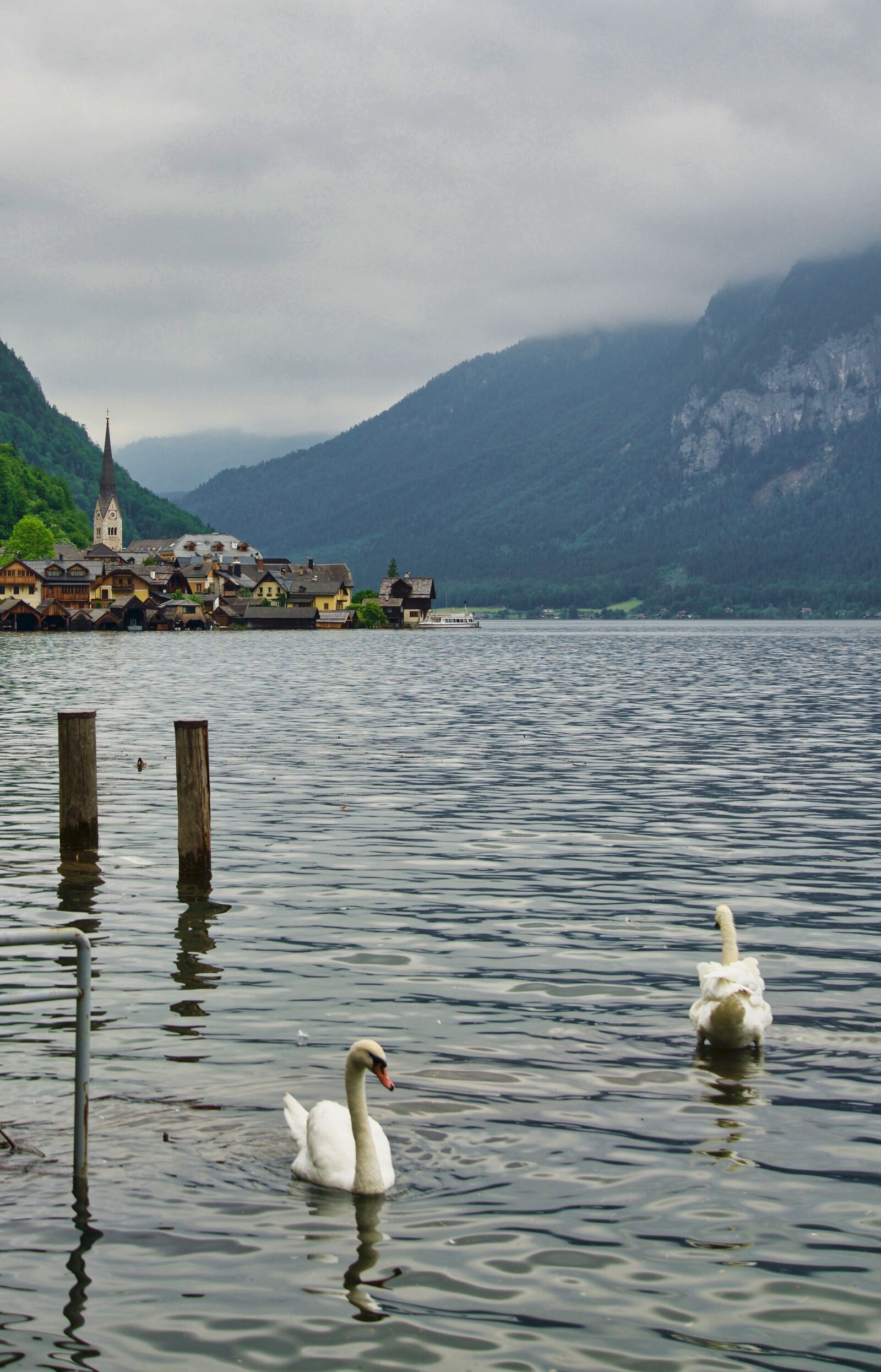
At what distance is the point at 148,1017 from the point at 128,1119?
9.73 feet

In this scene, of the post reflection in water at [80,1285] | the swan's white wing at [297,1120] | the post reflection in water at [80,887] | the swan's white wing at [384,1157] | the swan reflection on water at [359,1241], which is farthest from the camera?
the post reflection in water at [80,887]

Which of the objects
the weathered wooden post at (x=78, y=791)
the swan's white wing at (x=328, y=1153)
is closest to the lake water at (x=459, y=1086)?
the swan's white wing at (x=328, y=1153)

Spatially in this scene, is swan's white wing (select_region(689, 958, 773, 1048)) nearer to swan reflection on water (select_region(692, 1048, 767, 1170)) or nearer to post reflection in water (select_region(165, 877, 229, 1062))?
swan reflection on water (select_region(692, 1048, 767, 1170))

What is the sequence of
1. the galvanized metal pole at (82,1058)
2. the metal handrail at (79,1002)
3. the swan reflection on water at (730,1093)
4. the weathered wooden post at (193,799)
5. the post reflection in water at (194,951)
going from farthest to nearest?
1. the weathered wooden post at (193,799)
2. the post reflection in water at (194,951)
3. the swan reflection on water at (730,1093)
4. the galvanized metal pole at (82,1058)
5. the metal handrail at (79,1002)

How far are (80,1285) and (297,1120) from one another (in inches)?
91.8

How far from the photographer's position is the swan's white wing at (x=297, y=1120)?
425 inches

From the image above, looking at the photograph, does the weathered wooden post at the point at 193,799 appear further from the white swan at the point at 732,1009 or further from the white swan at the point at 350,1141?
the white swan at the point at 350,1141

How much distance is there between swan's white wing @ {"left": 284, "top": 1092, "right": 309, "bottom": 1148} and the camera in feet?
35.4

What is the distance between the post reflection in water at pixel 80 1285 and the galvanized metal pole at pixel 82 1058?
0.21 m

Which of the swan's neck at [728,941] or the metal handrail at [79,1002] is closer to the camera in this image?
the metal handrail at [79,1002]

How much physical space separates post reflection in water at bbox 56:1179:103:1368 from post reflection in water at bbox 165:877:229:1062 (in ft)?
10.3

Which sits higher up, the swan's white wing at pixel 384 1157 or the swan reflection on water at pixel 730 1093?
the swan's white wing at pixel 384 1157

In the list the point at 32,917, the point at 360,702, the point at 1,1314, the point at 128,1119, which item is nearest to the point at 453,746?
the point at 360,702

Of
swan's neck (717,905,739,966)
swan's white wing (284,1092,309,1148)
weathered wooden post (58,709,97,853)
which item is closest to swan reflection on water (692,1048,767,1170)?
swan's neck (717,905,739,966)
